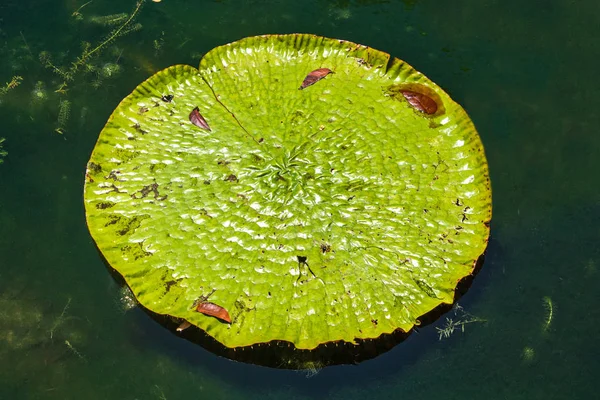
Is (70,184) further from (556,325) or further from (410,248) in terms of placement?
(556,325)

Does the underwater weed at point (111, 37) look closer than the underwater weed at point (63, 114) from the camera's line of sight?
No

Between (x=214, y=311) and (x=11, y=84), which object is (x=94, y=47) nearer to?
(x=11, y=84)

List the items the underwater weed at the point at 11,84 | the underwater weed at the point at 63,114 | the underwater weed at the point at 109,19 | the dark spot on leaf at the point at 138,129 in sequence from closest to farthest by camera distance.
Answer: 1. the dark spot on leaf at the point at 138,129
2. the underwater weed at the point at 63,114
3. the underwater weed at the point at 11,84
4. the underwater weed at the point at 109,19

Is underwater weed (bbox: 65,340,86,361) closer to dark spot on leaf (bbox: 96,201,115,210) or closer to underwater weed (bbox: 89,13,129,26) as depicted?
dark spot on leaf (bbox: 96,201,115,210)

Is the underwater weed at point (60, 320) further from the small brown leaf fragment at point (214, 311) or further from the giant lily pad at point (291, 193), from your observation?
the small brown leaf fragment at point (214, 311)

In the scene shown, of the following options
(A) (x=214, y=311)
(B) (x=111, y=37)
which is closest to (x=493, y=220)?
(A) (x=214, y=311)

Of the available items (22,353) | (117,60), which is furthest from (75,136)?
(22,353)

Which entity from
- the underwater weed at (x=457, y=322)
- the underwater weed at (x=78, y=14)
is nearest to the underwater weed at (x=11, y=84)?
the underwater weed at (x=78, y=14)
